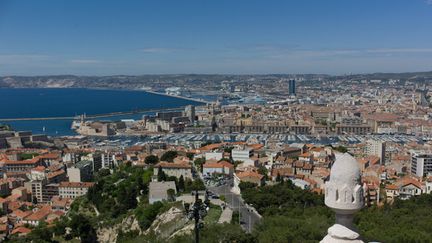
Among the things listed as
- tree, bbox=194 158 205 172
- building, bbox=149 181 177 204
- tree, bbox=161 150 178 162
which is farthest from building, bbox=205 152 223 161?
building, bbox=149 181 177 204

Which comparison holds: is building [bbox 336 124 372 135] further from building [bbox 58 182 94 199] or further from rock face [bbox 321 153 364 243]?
rock face [bbox 321 153 364 243]

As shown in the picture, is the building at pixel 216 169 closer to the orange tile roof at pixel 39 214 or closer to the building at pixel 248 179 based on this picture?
the building at pixel 248 179

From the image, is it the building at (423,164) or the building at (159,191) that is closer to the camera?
the building at (159,191)

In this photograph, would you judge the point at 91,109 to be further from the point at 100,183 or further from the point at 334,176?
the point at 334,176

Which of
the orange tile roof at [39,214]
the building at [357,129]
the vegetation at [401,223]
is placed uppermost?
the vegetation at [401,223]

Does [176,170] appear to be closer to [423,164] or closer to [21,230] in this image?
[21,230]

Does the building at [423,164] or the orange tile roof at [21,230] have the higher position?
the building at [423,164]

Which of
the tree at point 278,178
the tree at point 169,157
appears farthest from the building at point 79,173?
the tree at point 278,178
